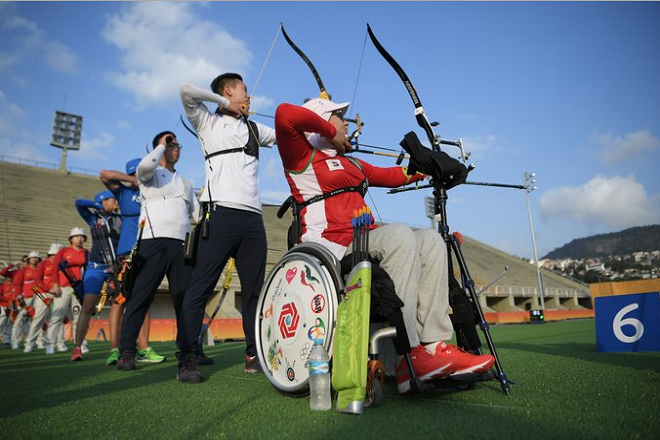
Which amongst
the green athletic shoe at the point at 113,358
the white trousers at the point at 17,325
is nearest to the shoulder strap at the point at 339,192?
the green athletic shoe at the point at 113,358

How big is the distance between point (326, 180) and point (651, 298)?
3492 mm

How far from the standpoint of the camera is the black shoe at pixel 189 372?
287 centimetres

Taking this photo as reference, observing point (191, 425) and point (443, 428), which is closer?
point (443, 428)

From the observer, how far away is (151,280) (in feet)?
12.9

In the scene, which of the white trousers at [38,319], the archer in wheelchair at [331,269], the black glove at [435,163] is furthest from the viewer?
the white trousers at [38,319]

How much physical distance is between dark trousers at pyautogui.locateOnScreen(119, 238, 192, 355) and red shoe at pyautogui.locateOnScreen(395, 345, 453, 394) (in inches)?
93.2

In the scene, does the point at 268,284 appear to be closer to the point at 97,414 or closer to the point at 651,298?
the point at 97,414

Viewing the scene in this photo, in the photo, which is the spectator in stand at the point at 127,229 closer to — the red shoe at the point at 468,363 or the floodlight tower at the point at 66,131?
the red shoe at the point at 468,363

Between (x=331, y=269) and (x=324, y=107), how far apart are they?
→ 1012 millimetres

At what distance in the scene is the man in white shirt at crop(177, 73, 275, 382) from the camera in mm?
2986

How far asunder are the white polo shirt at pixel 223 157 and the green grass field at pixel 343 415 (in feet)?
4.01

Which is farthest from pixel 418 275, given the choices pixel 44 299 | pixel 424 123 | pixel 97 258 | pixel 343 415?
pixel 44 299

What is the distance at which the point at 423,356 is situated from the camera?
6.52 ft

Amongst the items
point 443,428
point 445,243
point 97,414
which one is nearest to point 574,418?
point 443,428
